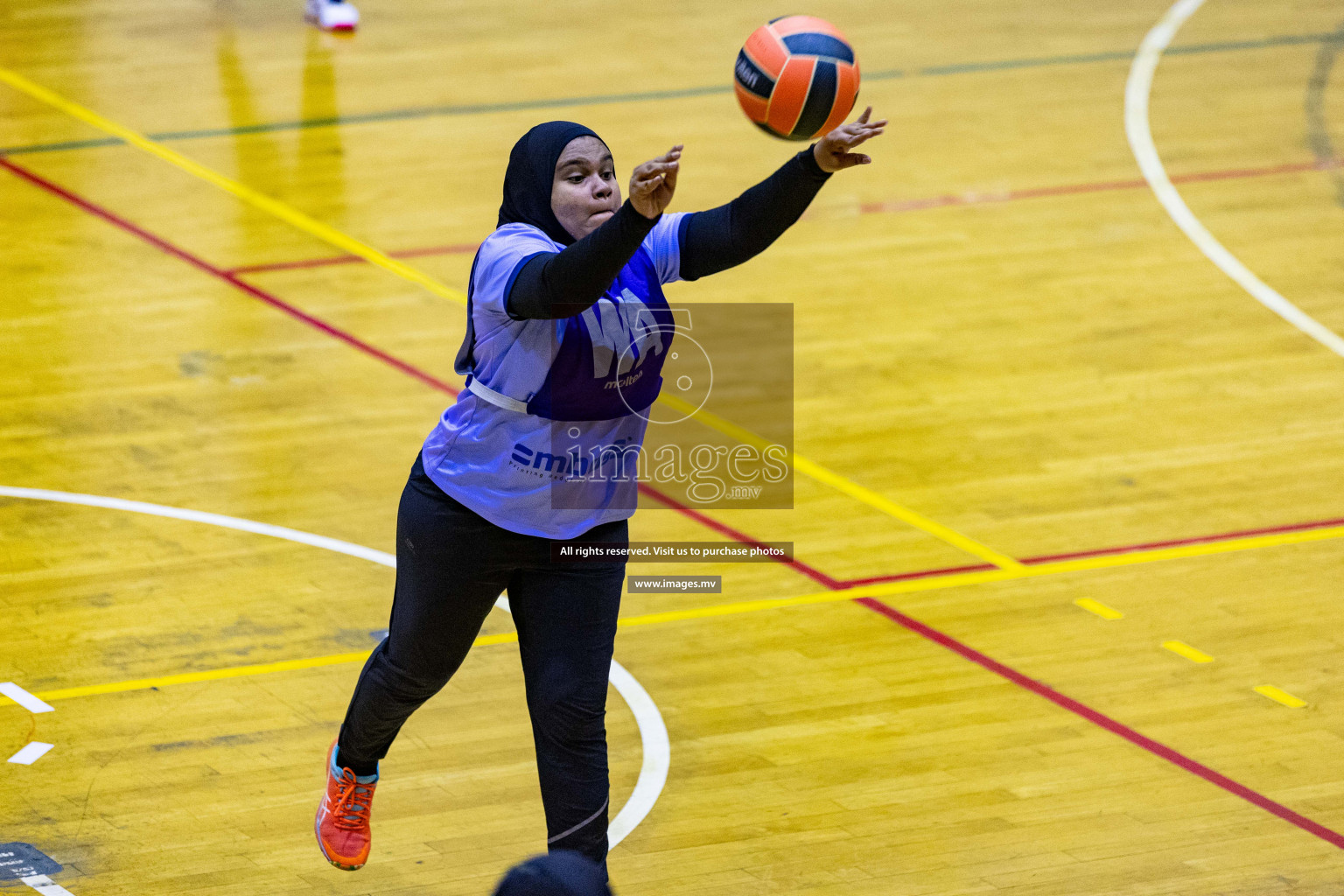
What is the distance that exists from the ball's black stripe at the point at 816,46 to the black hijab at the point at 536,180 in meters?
0.67

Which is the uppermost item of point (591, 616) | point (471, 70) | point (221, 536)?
point (471, 70)

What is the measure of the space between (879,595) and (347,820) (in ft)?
7.78

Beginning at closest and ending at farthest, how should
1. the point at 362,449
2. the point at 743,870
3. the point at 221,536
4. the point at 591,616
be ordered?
the point at 591,616 → the point at 743,870 → the point at 221,536 → the point at 362,449

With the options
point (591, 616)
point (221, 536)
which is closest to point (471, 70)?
point (221, 536)

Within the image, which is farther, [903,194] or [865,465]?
[903,194]

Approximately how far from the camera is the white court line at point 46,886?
14.3ft

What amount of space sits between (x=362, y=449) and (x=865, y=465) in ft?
6.73

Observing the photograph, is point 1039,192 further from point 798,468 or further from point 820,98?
point 820,98

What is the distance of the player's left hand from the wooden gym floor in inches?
75.7

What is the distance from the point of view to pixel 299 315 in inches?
321

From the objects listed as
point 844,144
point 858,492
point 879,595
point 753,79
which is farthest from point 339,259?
point 844,144

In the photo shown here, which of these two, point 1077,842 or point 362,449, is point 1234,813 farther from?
point 362,449

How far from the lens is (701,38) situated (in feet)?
40.6

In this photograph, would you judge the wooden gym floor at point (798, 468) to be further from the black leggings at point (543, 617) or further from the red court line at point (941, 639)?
the black leggings at point (543, 617)
